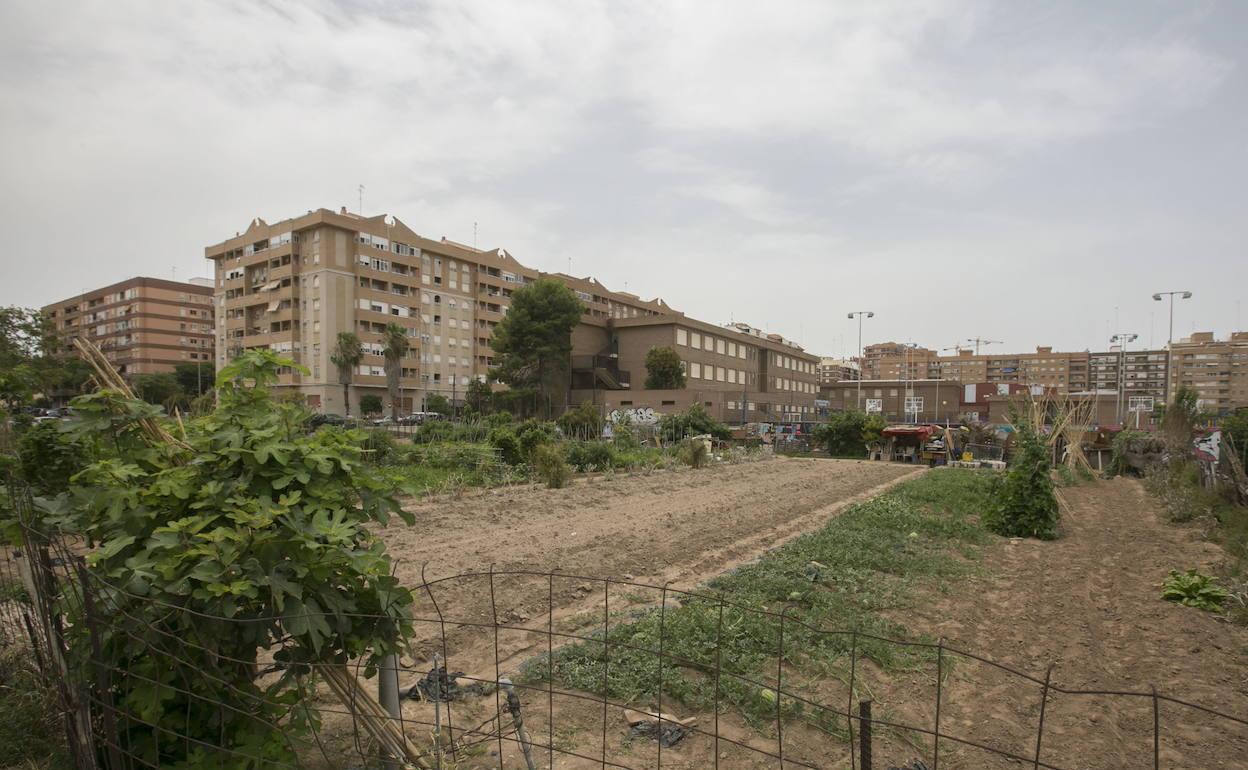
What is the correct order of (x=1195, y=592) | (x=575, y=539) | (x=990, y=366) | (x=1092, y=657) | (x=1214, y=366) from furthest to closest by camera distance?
(x=990, y=366) < (x=1214, y=366) < (x=575, y=539) < (x=1195, y=592) < (x=1092, y=657)

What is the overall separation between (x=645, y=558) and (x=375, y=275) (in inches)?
2208

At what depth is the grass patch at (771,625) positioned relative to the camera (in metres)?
4.29

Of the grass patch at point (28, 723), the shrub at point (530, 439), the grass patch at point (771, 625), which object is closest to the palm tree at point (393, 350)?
the shrub at point (530, 439)

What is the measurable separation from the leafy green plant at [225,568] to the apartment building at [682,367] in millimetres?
47283

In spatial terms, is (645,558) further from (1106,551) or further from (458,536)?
(1106,551)

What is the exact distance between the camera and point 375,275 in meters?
58.0

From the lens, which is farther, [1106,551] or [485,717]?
[1106,551]

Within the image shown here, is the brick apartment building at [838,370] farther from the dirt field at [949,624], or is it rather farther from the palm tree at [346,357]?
the dirt field at [949,624]

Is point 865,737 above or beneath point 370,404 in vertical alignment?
beneath

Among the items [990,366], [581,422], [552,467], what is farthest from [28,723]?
[990,366]

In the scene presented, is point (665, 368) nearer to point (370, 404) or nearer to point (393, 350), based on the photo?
point (393, 350)

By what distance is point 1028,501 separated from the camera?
35.7 feet

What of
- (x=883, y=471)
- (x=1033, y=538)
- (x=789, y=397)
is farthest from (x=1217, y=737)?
(x=789, y=397)

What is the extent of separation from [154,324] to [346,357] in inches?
1849
